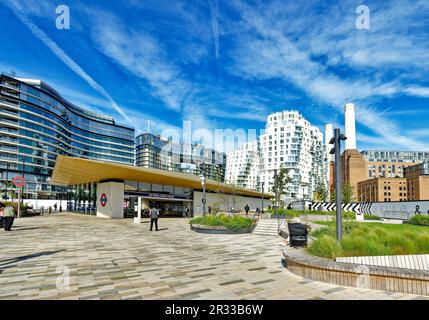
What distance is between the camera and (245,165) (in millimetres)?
157875

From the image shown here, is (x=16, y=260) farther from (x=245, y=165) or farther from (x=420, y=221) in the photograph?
(x=245, y=165)

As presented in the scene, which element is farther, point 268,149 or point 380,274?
point 268,149

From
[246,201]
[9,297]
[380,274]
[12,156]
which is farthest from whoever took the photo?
[12,156]

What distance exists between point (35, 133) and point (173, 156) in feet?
320

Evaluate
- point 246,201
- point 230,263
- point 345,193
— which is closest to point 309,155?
point 246,201

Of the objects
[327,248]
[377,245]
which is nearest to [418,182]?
[377,245]

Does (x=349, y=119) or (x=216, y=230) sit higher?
(x=349, y=119)

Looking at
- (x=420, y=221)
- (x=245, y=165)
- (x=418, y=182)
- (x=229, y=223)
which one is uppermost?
(x=245, y=165)

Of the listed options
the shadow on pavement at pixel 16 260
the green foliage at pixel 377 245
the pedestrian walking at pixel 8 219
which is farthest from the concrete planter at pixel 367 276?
the pedestrian walking at pixel 8 219

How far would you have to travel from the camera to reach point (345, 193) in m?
44.7

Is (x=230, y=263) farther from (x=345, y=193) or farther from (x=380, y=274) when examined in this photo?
(x=345, y=193)

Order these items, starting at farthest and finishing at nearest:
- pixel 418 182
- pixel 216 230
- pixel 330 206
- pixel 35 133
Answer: pixel 418 182 < pixel 35 133 < pixel 330 206 < pixel 216 230

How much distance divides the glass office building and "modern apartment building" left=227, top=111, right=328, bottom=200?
67.7 metres
